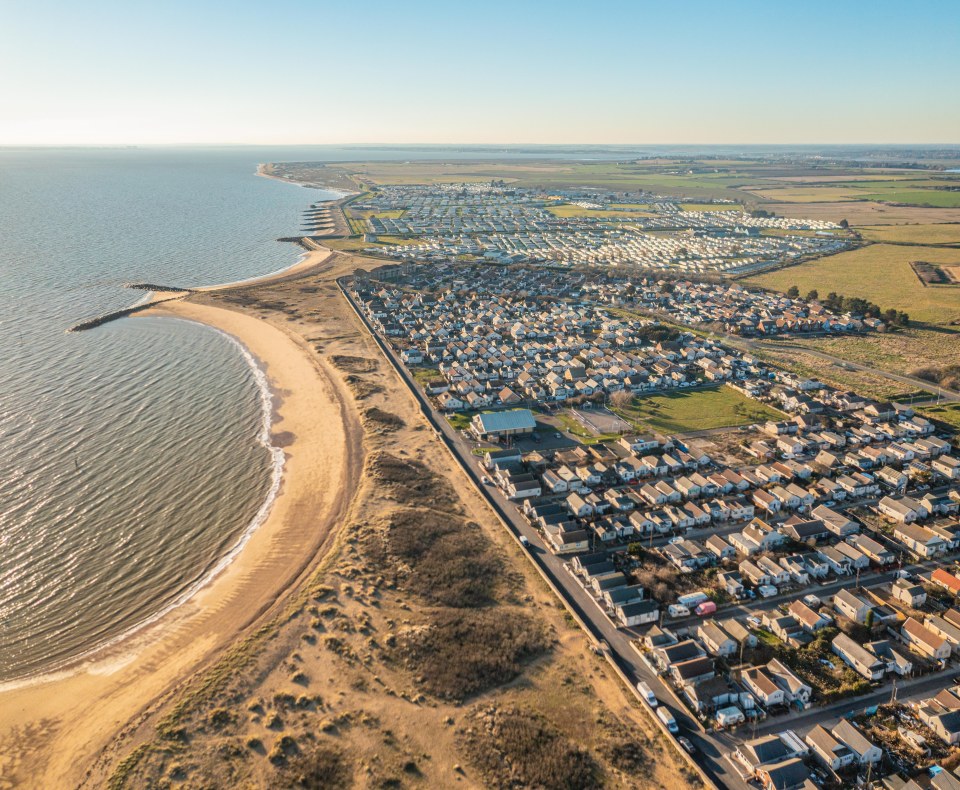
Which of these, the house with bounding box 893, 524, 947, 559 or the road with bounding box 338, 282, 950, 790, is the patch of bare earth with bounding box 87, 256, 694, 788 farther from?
the house with bounding box 893, 524, 947, 559

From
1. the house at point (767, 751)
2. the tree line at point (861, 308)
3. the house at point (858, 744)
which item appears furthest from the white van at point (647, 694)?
the tree line at point (861, 308)

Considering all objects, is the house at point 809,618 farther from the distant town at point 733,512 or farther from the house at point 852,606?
the house at point 852,606

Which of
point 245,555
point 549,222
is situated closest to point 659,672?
point 245,555

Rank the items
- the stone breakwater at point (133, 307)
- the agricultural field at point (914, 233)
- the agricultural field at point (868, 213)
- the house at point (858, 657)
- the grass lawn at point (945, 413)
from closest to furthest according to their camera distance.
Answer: the house at point (858, 657) → the grass lawn at point (945, 413) → the stone breakwater at point (133, 307) → the agricultural field at point (914, 233) → the agricultural field at point (868, 213)

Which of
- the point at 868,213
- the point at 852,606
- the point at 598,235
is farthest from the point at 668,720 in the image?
the point at 868,213

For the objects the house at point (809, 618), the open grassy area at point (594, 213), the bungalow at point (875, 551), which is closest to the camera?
the house at point (809, 618)

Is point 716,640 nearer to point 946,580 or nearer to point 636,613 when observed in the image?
point 636,613

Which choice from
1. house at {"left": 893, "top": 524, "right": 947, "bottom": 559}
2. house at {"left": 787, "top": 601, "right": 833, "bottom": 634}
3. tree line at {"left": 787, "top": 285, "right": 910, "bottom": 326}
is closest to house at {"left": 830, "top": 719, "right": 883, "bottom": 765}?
house at {"left": 787, "top": 601, "right": 833, "bottom": 634}
